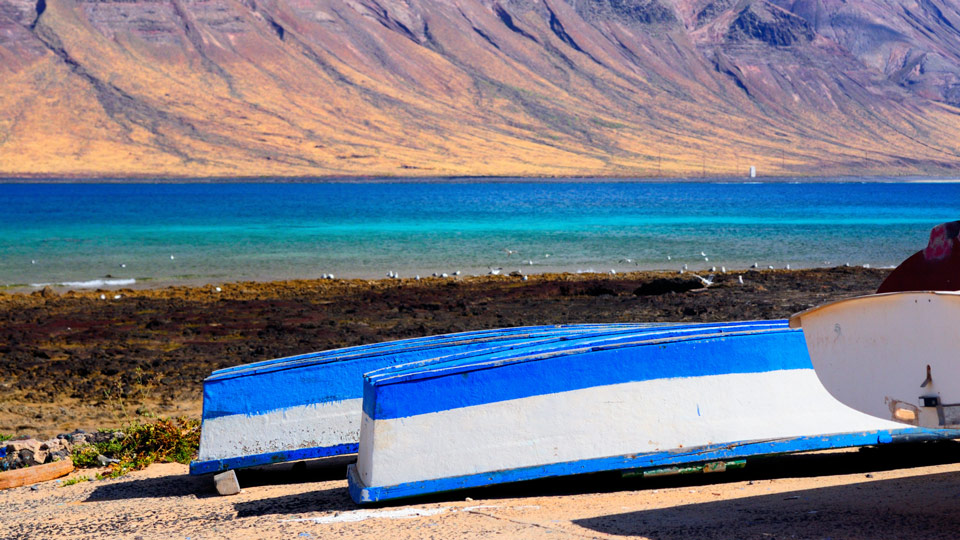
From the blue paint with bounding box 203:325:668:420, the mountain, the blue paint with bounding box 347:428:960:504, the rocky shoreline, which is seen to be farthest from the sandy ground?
the mountain

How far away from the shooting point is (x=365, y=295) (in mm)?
20703

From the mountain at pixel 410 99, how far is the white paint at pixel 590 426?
110622 mm

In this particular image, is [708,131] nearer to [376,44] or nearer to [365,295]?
A: [376,44]

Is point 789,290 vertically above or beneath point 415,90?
beneath

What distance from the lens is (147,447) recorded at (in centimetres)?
879

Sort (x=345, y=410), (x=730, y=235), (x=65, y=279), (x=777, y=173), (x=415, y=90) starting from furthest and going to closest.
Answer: (x=415, y=90) → (x=777, y=173) → (x=730, y=235) → (x=65, y=279) → (x=345, y=410)

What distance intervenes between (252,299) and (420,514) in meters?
14.2

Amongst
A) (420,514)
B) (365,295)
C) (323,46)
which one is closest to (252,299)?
(365,295)

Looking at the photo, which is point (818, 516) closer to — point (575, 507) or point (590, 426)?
point (575, 507)

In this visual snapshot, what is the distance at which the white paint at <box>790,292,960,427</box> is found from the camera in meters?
5.18

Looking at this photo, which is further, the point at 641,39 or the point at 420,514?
the point at 641,39

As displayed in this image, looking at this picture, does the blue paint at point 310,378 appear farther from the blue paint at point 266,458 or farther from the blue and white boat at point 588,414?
the blue and white boat at point 588,414

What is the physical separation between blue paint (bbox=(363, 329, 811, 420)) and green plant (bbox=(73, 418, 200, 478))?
8.37 feet

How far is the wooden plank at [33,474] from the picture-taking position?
8102 mm
